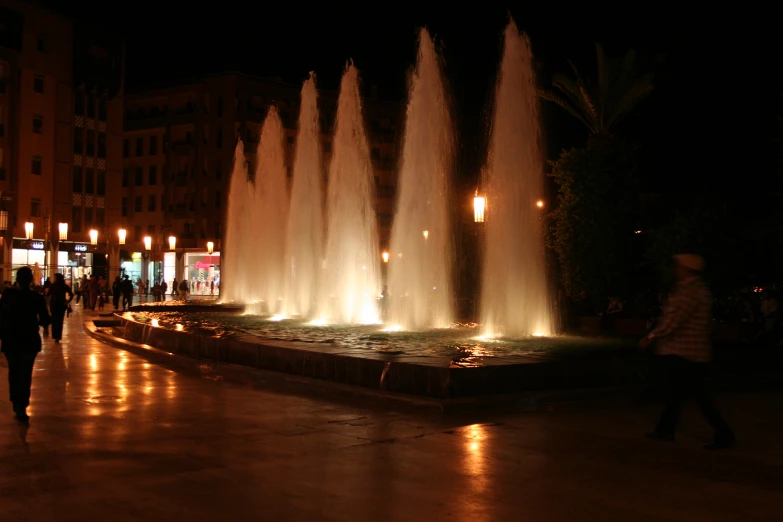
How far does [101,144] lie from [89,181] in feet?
9.50

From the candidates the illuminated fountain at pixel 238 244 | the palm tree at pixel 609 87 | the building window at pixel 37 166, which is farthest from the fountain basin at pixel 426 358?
the building window at pixel 37 166

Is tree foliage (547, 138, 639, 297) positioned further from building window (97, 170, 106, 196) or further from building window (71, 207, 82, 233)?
building window (97, 170, 106, 196)

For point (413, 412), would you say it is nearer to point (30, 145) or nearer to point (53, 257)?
→ point (53, 257)

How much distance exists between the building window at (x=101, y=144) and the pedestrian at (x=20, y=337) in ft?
169

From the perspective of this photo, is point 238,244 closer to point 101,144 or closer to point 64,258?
point 64,258

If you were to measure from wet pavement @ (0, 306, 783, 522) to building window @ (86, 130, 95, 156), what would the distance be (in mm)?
49353

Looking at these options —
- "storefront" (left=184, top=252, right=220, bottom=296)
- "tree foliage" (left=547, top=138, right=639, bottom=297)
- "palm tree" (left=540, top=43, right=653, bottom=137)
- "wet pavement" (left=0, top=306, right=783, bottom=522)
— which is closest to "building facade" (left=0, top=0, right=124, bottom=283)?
"storefront" (left=184, top=252, right=220, bottom=296)

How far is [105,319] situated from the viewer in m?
26.4

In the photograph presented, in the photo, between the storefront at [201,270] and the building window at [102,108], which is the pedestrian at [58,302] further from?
the storefront at [201,270]

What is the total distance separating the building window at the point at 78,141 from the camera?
55500mm

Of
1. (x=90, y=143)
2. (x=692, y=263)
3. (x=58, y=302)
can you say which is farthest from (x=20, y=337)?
(x=90, y=143)

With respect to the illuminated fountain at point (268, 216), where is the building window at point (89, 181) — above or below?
above

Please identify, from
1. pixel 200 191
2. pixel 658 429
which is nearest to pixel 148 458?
pixel 658 429

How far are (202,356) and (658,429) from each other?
8928 mm
